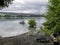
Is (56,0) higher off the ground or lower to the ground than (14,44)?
higher

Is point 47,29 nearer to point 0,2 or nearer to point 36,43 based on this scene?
point 36,43

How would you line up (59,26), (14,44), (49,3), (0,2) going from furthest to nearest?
1. (0,2)
2. (14,44)
3. (49,3)
4. (59,26)

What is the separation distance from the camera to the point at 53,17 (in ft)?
58.1

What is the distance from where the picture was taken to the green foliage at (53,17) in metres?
17.4

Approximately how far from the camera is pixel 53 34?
62.6 feet

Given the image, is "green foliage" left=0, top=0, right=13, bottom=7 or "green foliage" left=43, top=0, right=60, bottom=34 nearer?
"green foliage" left=43, top=0, right=60, bottom=34

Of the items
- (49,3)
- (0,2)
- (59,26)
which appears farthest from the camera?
(0,2)

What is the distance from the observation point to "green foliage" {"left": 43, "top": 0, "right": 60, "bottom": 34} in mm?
17414

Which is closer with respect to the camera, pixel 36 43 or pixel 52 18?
pixel 52 18

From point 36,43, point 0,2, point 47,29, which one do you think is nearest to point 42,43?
point 36,43

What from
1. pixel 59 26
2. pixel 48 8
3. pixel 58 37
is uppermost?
pixel 48 8

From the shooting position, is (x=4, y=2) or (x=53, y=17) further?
(x=4, y=2)

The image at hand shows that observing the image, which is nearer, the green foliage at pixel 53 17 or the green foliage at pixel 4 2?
the green foliage at pixel 53 17

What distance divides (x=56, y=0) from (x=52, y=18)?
157 cm
